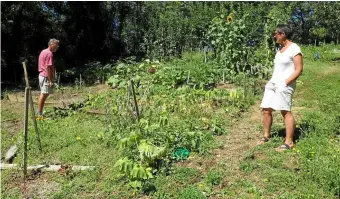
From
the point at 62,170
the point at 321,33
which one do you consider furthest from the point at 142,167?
the point at 321,33

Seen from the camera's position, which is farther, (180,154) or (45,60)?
(45,60)

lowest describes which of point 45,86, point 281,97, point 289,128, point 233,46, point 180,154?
point 180,154

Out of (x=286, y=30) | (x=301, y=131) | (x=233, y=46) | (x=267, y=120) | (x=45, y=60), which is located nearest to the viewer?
(x=286, y=30)

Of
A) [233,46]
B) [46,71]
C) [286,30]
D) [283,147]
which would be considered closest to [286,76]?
[286,30]

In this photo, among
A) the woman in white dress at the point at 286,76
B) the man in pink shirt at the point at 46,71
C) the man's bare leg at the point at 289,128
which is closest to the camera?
the woman in white dress at the point at 286,76

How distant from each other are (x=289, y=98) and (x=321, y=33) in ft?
59.5

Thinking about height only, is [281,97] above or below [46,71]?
below

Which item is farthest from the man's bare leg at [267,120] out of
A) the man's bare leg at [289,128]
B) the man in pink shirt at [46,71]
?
the man in pink shirt at [46,71]

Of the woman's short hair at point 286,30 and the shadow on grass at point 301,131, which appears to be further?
the shadow on grass at point 301,131

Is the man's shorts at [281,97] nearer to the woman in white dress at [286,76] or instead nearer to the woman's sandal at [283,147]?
the woman in white dress at [286,76]

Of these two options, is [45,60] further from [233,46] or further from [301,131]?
[301,131]

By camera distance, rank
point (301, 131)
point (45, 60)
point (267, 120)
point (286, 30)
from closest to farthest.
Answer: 1. point (286, 30)
2. point (267, 120)
3. point (301, 131)
4. point (45, 60)

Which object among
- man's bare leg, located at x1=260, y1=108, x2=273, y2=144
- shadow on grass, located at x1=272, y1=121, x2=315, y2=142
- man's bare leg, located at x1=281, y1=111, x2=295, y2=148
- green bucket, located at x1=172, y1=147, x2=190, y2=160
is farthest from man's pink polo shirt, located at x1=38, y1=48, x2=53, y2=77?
man's bare leg, located at x1=281, y1=111, x2=295, y2=148

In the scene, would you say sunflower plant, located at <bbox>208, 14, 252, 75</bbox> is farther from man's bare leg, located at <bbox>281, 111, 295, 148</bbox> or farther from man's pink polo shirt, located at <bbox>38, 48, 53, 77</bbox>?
man's bare leg, located at <bbox>281, 111, 295, 148</bbox>
